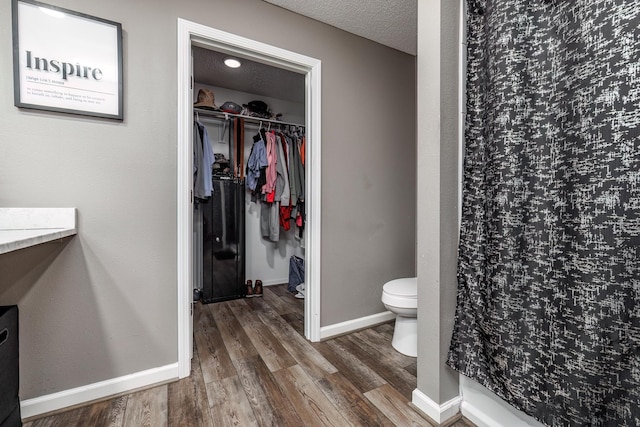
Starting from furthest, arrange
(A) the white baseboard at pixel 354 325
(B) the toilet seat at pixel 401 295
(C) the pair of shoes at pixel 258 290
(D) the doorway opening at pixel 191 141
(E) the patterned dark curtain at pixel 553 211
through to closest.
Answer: (C) the pair of shoes at pixel 258 290 < (A) the white baseboard at pixel 354 325 < (B) the toilet seat at pixel 401 295 < (D) the doorway opening at pixel 191 141 < (E) the patterned dark curtain at pixel 553 211

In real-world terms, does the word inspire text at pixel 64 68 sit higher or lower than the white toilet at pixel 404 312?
higher

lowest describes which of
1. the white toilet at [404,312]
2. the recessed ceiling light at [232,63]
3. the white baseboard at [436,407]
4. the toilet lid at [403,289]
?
the white baseboard at [436,407]

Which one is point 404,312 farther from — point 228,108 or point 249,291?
point 228,108

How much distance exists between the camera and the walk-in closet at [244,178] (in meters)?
2.89

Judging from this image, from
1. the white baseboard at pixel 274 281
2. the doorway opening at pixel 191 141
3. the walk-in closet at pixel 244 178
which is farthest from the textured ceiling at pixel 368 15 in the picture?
the white baseboard at pixel 274 281

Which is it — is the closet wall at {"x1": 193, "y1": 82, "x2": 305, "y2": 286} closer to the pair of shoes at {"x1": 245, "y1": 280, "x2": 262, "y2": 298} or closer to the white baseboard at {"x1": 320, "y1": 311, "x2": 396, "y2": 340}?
the pair of shoes at {"x1": 245, "y1": 280, "x2": 262, "y2": 298}

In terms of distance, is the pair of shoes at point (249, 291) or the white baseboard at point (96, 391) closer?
the white baseboard at point (96, 391)

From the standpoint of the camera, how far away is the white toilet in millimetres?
1875

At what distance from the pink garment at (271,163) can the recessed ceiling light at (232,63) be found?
0.72 m

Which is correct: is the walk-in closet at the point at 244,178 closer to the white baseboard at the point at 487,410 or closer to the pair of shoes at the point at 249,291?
the pair of shoes at the point at 249,291

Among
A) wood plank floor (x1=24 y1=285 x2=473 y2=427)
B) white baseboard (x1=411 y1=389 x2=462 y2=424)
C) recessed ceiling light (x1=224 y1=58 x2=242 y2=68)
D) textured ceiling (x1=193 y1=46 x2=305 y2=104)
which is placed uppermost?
textured ceiling (x1=193 y1=46 x2=305 y2=104)

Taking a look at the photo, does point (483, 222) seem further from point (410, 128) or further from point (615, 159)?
point (410, 128)

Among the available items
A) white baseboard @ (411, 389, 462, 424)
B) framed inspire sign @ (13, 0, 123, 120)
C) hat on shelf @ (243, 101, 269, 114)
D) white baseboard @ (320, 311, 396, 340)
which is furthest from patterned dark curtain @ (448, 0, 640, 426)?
hat on shelf @ (243, 101, 269, 114)

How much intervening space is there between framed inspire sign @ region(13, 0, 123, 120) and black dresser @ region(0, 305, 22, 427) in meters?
0.96
